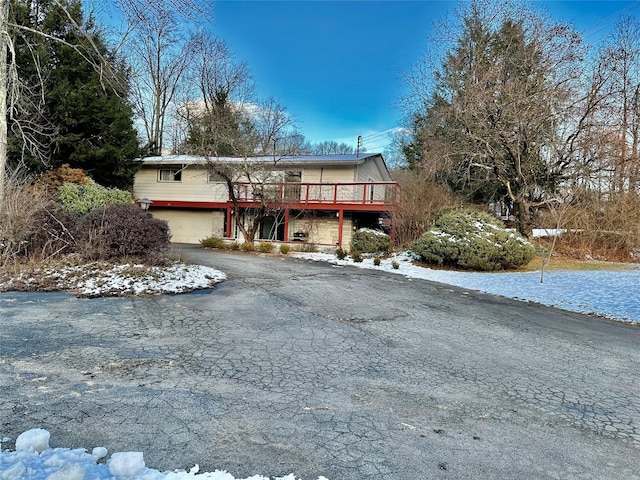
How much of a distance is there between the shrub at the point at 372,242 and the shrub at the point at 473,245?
255 cm

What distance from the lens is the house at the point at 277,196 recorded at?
690 inches

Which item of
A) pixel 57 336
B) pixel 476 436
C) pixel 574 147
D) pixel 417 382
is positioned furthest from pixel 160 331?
pixel 574 147

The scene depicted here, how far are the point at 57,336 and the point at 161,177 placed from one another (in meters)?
18.6

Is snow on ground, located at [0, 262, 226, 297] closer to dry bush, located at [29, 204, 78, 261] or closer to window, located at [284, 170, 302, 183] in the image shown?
dry bush, located at [29, 204, 78, 261]

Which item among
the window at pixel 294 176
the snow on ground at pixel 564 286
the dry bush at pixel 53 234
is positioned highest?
Result: the window at pixel 294 176

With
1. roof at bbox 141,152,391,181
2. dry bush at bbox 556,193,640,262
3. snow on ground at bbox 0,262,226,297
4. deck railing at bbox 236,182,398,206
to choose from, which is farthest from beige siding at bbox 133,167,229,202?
dry bush at bbox 556,193,640,262

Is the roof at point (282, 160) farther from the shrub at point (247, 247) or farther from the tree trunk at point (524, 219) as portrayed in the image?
the tree trunk at point (524, 219)

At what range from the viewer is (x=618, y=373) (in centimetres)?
409

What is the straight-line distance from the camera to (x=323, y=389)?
3275 millimetres

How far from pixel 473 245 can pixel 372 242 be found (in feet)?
14.8

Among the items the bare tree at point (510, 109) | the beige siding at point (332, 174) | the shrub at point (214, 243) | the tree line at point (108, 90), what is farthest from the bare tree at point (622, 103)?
the shrub at point (214, 243)

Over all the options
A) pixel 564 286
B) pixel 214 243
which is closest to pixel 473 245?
pixel 564 286

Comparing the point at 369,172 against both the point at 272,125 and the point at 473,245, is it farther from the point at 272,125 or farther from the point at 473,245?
the point at 473,245

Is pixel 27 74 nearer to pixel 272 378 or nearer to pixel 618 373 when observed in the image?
pixel 272 378
